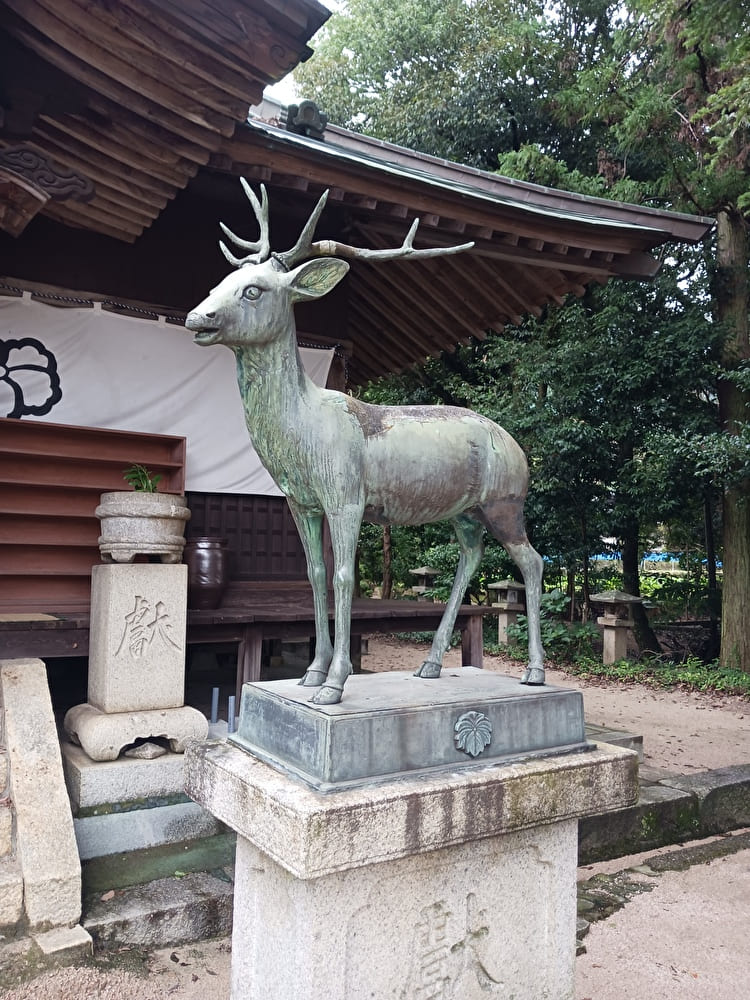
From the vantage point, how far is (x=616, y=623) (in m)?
11.1

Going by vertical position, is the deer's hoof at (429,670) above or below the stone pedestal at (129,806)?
above

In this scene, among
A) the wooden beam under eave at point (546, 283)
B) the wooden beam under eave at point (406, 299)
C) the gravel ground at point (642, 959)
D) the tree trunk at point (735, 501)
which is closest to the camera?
the gravel ground at point (642, 959)

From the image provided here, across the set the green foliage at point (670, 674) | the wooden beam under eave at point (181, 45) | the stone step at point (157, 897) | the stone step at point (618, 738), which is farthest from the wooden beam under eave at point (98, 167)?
the green foliage at point (670, 674)

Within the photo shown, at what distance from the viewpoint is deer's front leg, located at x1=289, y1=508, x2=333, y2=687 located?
2.33 m

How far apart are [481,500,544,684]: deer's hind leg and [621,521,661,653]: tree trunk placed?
30.5ft

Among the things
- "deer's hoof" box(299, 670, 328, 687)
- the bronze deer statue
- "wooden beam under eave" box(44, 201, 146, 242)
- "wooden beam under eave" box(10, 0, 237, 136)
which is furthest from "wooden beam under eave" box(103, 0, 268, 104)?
"deer's hoof" box(299, 670, 328, 687)

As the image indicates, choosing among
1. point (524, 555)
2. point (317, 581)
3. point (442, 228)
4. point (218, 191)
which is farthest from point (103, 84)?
point (524, 555)

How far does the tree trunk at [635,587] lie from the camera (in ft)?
38.4

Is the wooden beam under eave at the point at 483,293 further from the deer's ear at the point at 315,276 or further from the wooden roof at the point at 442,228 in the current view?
the deer's ear at the point at 315,276

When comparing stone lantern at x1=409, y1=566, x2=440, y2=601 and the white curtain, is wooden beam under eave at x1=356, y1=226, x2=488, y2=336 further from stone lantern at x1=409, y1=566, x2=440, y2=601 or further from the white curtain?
stone lantern at x1=409, y1=566, x2=440, y2=601

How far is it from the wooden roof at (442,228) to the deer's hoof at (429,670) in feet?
10.9

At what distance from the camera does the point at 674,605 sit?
1300 cm

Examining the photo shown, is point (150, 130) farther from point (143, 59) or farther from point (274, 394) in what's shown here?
point (274, 394)

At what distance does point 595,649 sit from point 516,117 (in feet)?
34.1
